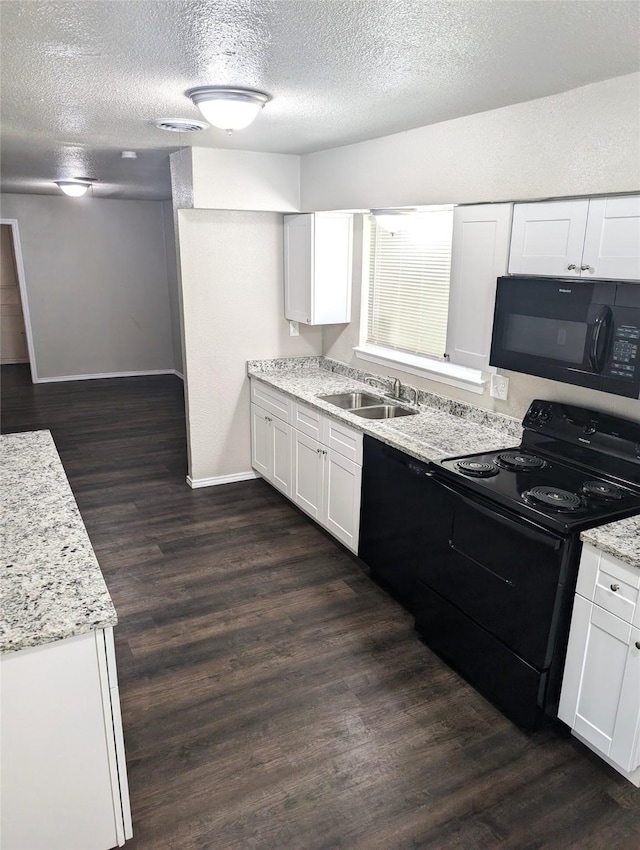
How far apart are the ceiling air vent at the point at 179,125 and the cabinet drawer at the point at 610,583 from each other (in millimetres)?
2711

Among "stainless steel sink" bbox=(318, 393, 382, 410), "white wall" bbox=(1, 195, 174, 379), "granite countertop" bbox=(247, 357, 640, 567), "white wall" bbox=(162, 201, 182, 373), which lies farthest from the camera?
"white wall" bbox=(162, 201, 182, 373)

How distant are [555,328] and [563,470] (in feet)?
2.05

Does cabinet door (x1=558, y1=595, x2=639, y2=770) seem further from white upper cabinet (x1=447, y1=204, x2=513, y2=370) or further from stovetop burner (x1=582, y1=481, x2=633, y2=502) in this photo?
white upper cabinet (x1=447, y1=204, x2=513, y2=370)

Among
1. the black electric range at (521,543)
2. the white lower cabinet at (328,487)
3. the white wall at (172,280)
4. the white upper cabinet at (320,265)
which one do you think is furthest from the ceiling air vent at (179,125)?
the white wall at (172,280)

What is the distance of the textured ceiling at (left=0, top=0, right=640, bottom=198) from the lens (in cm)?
162

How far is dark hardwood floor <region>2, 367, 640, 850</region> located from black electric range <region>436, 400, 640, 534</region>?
2.97 ft

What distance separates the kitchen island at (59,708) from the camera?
1561 mm

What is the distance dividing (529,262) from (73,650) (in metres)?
2.15

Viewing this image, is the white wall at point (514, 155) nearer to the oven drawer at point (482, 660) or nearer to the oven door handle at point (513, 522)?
the oven door handle at point (513, 522)

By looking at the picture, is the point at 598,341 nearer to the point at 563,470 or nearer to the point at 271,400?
the point at 563,470

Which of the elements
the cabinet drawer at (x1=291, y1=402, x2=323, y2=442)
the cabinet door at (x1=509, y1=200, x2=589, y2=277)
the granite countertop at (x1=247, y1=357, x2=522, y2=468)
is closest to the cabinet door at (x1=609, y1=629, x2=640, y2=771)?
the granite countertop at (x1=247, y1=357, x2=522, y2=468)

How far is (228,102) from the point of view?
96.7 inches

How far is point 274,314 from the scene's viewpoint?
4727 millimetres

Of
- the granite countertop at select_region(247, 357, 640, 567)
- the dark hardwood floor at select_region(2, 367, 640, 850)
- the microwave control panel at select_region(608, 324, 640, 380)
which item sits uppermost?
the microwave control panel at select_region(608, 324, 640, 380)
